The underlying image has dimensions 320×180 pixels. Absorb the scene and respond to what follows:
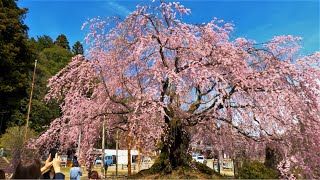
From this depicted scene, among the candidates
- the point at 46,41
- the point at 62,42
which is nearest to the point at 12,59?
the point at 46,41

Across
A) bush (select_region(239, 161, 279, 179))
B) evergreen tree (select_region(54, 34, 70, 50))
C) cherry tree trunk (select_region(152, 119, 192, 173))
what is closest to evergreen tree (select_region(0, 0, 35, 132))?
cherry tree trunk (select_region(152, 119, 192, 173))

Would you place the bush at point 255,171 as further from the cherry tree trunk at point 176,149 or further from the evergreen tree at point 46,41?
the evergreen tree at point 46,41

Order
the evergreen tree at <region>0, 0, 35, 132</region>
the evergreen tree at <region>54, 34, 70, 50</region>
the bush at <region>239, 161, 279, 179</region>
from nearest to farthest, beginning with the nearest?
the bush at <region>239, 161, 279, 179</region> → the evergreen tree at <region>0, 0, 35, 132</region> → the evergreen tree at <region>54, 34, 70, 50</region>

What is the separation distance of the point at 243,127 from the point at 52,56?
45.7 m

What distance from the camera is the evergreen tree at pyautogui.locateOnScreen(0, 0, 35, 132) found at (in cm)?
2756

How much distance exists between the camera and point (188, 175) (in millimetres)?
10391

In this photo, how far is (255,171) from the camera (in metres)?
11.7

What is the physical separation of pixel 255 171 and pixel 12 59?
24.5 meters

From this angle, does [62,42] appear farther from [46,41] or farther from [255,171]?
[255,171]

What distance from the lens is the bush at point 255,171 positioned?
11.4 m

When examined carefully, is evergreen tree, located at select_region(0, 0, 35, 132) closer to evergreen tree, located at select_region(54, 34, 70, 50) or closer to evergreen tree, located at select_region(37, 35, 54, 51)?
evergreen tree, located at select_region(37, 35, 54, 51)

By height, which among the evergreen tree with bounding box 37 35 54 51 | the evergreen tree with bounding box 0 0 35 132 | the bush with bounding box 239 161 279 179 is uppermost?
the evergreen tree with bounding box 37 35 54 51

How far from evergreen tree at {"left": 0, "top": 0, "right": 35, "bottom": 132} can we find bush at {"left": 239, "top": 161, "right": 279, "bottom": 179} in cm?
2295

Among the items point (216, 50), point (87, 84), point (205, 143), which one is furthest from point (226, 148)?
point (87, 84)
